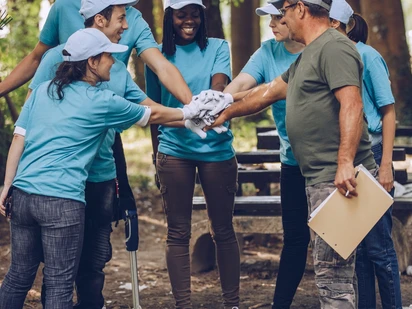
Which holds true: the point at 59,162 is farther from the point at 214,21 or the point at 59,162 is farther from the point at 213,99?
the point at 214,21

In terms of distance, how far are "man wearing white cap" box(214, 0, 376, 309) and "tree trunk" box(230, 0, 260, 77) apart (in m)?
11.3

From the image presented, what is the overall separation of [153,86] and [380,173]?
165 cm

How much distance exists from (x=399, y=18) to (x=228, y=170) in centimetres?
Result: 795

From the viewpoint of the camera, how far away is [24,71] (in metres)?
5.99

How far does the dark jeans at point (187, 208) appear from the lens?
568 centimetres

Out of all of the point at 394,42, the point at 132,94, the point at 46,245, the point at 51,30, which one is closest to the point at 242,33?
the point at 394,42

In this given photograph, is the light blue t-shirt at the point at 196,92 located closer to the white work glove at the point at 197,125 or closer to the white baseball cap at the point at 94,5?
the white work glove at the point at 197,125

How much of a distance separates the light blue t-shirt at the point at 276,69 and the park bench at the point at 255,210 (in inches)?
69.6

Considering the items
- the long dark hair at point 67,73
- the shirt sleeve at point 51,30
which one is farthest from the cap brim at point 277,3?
the shirt sleeve at point 51,30

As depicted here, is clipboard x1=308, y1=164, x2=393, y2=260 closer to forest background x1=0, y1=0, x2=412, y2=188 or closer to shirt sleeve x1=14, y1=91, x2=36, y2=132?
shirt sleeve x1=14, y1=91, x2=36, y2=132

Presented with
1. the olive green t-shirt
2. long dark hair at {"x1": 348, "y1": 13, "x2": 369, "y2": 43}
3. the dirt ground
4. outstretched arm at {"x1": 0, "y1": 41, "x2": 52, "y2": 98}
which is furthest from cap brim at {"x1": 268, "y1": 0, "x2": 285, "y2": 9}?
the dirt ground

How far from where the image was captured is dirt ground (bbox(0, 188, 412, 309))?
265 inches

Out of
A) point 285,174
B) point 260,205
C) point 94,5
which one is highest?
point 94,5

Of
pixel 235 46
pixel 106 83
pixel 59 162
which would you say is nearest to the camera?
pixel 59 162
